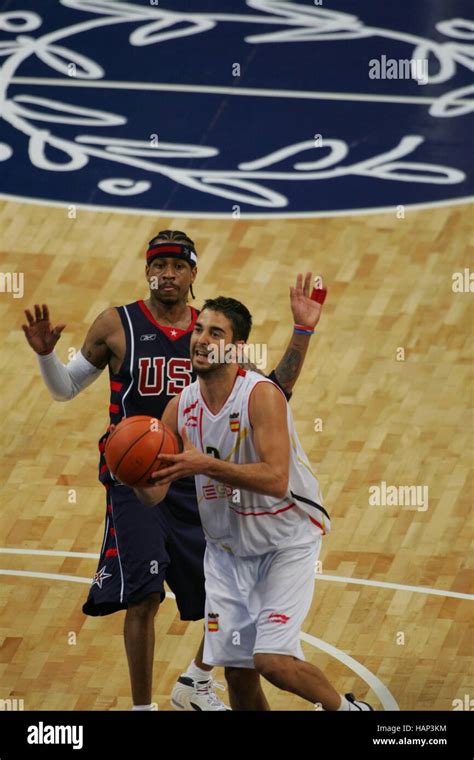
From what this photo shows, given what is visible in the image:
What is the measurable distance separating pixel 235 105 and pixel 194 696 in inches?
256

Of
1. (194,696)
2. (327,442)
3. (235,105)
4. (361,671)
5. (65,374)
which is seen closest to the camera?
(65,374)

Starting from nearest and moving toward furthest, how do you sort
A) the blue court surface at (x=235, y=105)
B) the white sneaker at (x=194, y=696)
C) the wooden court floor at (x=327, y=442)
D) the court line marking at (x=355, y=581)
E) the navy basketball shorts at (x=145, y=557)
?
the navy basketball shorts at (x=145, y=557) < the white sneaker at (x=194, y=696) < the wooden court floor at (x=327, y=442) < the court line marking at (x=355, y=581) < the blue court surface at (x=235, y=105)

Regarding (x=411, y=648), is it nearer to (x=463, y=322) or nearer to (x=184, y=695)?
(x=184, y=695)

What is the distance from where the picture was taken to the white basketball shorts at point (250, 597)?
25.6ft

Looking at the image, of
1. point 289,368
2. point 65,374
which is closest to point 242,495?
point 289,368

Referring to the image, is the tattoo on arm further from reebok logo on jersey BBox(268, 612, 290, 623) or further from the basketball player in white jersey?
reebok logo on jersey BBox(268, 612, 290, 623)

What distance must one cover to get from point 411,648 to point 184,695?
1.73 metres

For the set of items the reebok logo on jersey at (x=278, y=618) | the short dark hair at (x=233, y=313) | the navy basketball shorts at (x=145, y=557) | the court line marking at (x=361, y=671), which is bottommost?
the court line marking at (x=361, y=671)

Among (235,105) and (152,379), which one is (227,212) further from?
(152,379)

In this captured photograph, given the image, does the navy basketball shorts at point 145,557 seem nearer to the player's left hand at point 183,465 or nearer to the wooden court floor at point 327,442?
the wooden court floor at point 327,442

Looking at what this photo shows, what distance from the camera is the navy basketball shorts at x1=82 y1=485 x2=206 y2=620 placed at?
8461 millimetres

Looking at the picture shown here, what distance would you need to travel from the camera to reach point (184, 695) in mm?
8961

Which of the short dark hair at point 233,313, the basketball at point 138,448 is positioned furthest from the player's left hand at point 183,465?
the short dark hair at point 233,313

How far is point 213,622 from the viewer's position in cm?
797
